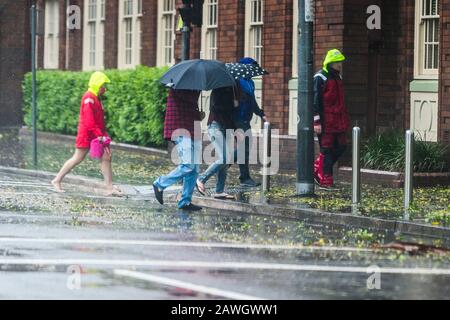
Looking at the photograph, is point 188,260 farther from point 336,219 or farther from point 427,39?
point 427,39

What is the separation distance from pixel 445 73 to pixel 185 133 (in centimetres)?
565

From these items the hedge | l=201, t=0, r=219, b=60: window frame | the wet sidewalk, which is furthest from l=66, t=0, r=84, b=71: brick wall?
the wet sidewalk

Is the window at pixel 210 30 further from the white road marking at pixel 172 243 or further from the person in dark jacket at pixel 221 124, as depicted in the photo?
the white road marking at pixel 172 243

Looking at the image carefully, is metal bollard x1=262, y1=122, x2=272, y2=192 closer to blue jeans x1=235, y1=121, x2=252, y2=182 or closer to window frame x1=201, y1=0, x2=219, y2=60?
blue jeans x1=235, y1=121, x2=252, y2=182

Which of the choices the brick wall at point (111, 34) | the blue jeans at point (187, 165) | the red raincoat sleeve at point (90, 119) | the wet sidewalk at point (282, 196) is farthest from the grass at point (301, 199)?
the brick wall at point (111, 34)

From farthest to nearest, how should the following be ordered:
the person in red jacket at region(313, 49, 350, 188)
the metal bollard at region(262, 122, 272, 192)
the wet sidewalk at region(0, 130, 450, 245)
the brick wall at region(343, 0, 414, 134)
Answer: the brick wall at region(343, 0, 414, 134) → the person in red jacket at region(313, 49, 350, 188) → the metal bollard at region(262, 122, 272, 192) → the wet sidewalk at region(0, 130, 450, 245)

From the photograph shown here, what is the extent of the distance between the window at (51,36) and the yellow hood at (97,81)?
18.6 meters

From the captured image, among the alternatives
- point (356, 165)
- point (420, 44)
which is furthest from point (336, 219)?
point (420, 44)

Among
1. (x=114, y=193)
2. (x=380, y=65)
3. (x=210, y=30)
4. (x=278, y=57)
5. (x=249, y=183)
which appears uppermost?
(x=210, y=30)

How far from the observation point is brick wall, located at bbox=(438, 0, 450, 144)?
70.0 ft

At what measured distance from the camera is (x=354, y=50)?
23156 mm

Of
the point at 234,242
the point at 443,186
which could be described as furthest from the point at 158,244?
the point at 443,186

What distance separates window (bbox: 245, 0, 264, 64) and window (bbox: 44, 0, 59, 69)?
1219 cm

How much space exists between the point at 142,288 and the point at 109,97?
2152 cm
